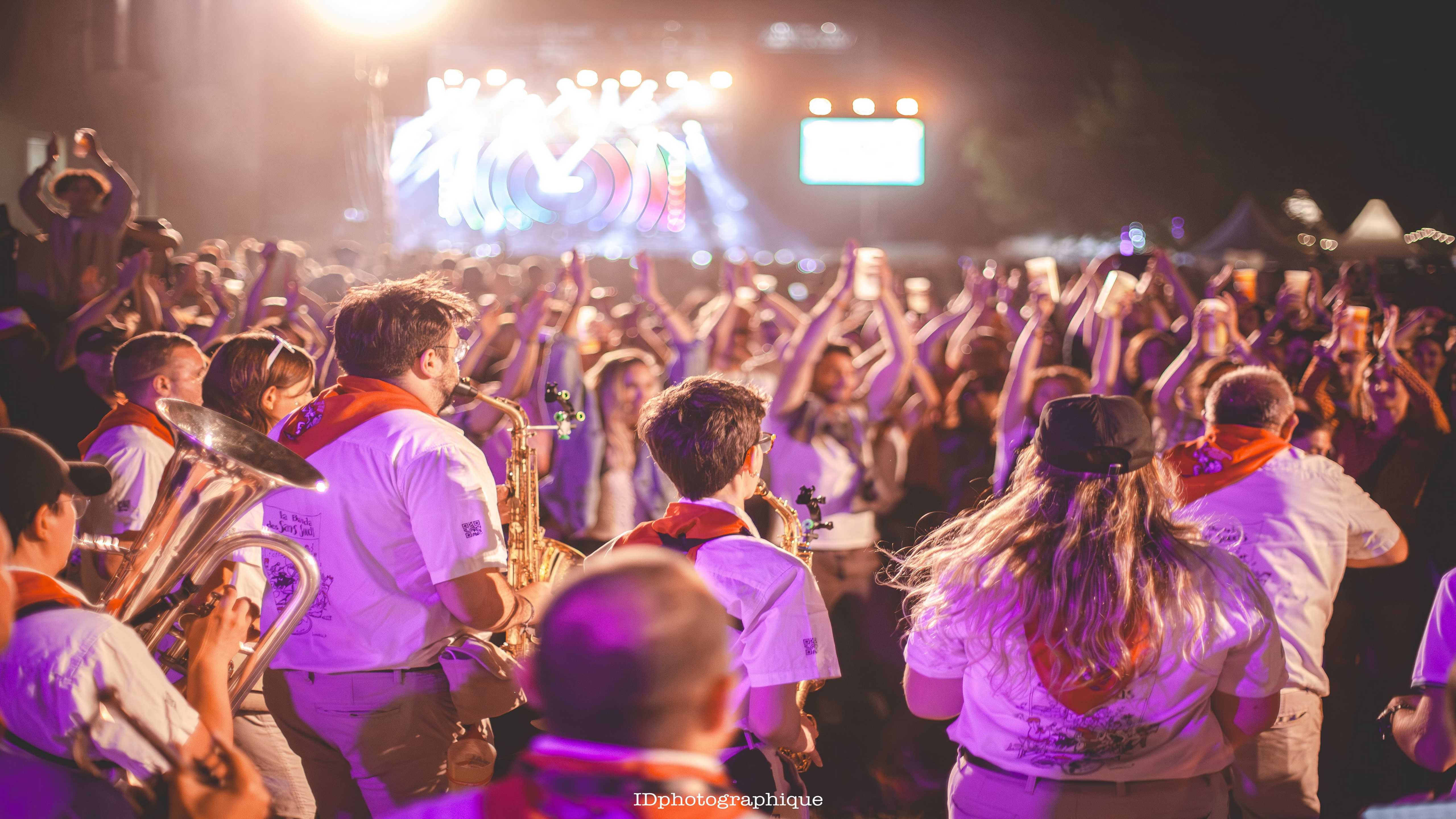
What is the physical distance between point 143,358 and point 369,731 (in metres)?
1.97

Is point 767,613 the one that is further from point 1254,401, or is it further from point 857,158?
point 857,158

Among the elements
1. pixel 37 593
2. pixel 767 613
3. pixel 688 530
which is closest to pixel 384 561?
pixel 688 530

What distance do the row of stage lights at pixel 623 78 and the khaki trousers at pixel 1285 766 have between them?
22042 mm

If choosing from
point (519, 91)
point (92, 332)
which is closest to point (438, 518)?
point (92, 332)

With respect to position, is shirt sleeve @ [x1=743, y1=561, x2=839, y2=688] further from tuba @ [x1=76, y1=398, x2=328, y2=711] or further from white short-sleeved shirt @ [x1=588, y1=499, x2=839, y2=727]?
tuba @ [x1=76, y1=398, x2=328, y2=711]

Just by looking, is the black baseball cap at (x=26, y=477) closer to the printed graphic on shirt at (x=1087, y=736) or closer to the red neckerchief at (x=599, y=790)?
the red neckerchief at (x=599, y=790)

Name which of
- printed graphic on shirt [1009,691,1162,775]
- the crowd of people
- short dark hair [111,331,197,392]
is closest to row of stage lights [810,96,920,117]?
the crowd of people

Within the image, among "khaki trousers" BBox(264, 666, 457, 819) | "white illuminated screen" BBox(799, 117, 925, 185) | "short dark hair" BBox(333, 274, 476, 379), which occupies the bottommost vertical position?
"khaki trousers" BBox(264, 666, 457, 819)

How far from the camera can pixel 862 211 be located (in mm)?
Answer: 46094

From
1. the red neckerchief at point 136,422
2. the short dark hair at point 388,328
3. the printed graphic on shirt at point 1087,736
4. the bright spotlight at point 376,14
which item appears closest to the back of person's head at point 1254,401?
the printed graphic on shirt at point 1087,736

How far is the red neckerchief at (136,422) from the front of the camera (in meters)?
3.64

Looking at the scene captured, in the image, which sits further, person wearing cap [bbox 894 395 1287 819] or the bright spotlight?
the bright spotlight

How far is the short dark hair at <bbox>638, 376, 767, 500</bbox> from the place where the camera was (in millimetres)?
2512

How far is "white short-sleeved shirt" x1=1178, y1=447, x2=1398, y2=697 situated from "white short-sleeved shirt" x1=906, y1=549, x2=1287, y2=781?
1178 mm
